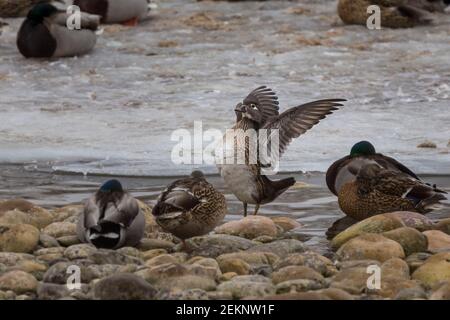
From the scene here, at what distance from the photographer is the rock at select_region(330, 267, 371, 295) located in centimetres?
659

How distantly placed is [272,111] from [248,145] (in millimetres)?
360

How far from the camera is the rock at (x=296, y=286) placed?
6570 mm

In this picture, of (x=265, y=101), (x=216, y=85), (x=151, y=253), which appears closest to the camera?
(x=151, y=253)

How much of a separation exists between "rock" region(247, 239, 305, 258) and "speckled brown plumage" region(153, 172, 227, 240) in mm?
314

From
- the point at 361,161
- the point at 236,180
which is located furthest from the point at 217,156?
the point at 361,161

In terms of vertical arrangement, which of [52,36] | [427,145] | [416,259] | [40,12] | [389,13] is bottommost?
[416,259]

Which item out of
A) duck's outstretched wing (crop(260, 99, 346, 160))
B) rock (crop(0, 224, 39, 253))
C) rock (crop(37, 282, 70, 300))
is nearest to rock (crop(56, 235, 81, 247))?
rock (crop(0, 224, 39, 253))

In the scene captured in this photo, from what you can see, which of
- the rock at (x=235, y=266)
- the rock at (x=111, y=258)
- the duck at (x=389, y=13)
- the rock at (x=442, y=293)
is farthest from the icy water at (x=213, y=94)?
the rock at (x=442, y=293)

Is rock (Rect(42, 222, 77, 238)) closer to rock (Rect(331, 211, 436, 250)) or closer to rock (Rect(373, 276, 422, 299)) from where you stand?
rock (Rect(331, 211, 436, 250))

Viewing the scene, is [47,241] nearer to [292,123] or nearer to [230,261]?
Result: [230,261]

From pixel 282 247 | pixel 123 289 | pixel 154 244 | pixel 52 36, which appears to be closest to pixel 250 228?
pixel 282 247

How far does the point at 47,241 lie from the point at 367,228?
6.00 feet

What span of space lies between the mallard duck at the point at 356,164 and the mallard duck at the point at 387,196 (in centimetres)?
20

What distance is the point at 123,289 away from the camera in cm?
639
